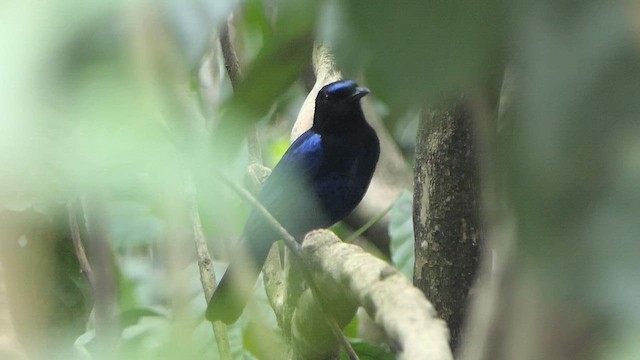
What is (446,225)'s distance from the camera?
62.6 inches

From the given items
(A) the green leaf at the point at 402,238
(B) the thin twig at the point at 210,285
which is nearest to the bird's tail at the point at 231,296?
(B) the thin twig at the point at 210,285

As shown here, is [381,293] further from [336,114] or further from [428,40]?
[336,114]

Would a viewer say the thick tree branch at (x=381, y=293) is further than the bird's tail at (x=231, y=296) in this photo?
No

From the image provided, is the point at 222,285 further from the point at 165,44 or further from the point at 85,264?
the point at 165,44

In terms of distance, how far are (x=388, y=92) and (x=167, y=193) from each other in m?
0.11

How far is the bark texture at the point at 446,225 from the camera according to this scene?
1521mm

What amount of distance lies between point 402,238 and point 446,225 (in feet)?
3.05

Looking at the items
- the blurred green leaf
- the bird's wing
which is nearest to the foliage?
the blurred green leaf

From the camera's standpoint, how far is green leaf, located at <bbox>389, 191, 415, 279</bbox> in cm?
248

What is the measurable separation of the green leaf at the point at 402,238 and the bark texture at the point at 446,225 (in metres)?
0.83

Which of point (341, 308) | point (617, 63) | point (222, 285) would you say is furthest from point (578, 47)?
point (222, 285)

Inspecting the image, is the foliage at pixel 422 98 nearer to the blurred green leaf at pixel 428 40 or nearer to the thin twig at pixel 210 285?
the blurred green leaf at pixel 428 40

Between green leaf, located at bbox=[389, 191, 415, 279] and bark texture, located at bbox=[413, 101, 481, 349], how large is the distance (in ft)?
2.72

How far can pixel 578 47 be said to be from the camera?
334 mm
